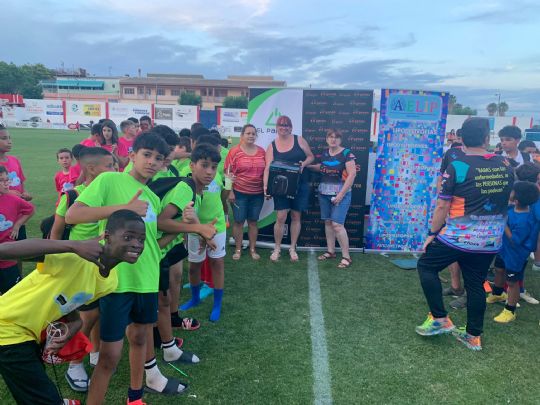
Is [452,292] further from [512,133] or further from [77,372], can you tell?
[77,372]

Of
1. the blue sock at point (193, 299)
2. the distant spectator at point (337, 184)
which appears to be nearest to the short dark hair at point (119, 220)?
the blue sock at point (193, 299)

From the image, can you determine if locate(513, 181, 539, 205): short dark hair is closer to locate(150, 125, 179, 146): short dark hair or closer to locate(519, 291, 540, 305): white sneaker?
locate(519, 291, 540, 305): white sneaker

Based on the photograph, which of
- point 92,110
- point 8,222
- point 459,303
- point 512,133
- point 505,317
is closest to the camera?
point 8,222

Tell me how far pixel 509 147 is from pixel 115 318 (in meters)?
5.51

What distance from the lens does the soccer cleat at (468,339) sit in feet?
12.5

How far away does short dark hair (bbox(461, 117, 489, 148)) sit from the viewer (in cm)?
360

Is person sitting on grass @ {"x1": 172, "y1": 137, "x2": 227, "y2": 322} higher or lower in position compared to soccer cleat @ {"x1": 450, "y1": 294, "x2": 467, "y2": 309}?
higher

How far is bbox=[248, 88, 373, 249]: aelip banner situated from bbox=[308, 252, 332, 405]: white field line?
1.41 meters

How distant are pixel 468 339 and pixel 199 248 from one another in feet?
8.79

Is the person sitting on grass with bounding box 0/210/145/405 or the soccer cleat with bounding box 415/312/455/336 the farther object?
the soccer cleat with bounding box 415/312/455/336

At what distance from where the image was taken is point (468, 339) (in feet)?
12.7

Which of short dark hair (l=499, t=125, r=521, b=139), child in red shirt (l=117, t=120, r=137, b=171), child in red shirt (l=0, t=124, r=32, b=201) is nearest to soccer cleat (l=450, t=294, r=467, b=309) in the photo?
short dark hair (l=499, t=125, r=521, b=139)

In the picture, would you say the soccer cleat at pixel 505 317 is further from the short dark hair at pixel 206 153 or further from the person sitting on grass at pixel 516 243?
the short dark hair at pixel 206 153

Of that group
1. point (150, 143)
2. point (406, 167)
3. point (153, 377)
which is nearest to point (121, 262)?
point (150, 143)
